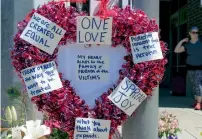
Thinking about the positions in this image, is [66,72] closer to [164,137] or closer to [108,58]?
[108,58]

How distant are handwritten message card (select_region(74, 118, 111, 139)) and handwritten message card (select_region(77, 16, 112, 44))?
1.74 ft

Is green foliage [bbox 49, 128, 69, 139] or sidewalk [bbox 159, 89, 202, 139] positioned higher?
green foliage [bbox 49, 128, 69, 139]

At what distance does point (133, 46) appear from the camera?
9.56 feet

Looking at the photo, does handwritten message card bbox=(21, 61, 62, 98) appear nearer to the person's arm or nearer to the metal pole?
the metal pole

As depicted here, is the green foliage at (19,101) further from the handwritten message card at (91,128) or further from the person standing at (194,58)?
the person standing at (194,58)

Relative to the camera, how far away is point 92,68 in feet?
9.93

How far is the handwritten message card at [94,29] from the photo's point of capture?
9.46 ft

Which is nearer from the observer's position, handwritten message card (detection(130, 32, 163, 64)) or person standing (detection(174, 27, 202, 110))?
handwritten message card (detection(130, 32, 163, 64))

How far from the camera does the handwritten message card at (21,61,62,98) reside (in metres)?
2.91

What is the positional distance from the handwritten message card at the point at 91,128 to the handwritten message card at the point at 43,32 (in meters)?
0.52

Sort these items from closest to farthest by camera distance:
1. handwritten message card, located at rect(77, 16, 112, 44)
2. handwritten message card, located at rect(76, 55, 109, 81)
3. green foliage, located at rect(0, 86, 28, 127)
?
handwritten message card, located at rect(77, 16, 112, 44) < handwritten message card, located at rect(76, 55, 109, 81) < green foliage, located at rect(0, 86, 28, 127)

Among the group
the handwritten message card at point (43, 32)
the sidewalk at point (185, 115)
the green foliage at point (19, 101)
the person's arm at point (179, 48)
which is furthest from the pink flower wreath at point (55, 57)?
the person's arm at point (179, 48)

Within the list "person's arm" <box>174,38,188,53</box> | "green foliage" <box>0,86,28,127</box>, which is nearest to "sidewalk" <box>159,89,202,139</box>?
"person's arm" <box>174,38,188,53</box>

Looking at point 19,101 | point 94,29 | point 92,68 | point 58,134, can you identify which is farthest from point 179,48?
point 94,29
